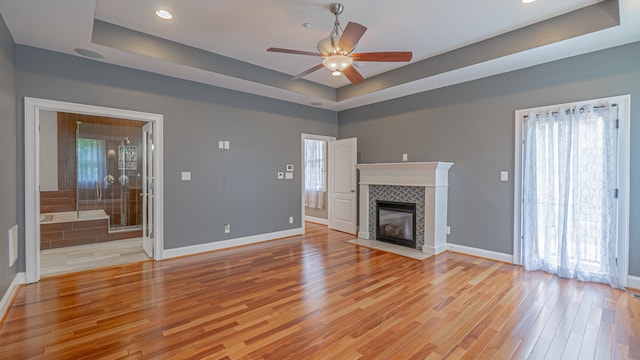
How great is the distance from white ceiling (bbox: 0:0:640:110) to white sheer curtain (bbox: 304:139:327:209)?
3676mm

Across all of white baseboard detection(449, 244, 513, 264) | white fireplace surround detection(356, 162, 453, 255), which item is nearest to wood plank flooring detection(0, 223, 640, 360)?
white baseboard detection(449, 244, 513, 264)

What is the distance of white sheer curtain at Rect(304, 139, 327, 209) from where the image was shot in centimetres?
755

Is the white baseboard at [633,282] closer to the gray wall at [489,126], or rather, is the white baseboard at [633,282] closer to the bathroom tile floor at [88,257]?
the gray wall at [489,126]

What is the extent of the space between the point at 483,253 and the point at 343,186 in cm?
293

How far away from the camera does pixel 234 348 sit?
2.10 meters

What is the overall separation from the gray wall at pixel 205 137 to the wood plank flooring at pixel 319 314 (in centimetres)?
103

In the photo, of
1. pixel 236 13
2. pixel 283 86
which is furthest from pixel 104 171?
pixel 236 13

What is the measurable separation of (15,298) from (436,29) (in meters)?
5.38

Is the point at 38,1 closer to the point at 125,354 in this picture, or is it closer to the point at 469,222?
the point at 125,354

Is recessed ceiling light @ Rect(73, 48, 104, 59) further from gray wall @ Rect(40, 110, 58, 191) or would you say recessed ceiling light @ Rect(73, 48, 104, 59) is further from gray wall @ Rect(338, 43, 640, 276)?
gray wall @ Rect(338, 43, 640, 276)

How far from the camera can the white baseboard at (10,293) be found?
2.58 metres

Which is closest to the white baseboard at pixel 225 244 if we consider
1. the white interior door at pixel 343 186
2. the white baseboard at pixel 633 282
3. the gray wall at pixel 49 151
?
the white interior door at pixel 343 186

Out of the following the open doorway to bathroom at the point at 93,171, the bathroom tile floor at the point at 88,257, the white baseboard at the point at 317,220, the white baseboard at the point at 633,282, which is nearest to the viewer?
the white baseboard at the point at 633,282

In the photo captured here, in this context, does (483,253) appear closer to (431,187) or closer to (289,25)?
(431,187)
